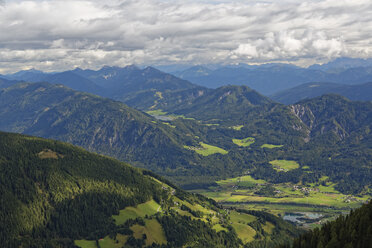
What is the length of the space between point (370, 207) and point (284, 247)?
154 ft

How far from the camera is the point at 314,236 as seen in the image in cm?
16288

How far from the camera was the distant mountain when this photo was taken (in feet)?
473

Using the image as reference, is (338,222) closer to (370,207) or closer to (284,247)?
(370,207)

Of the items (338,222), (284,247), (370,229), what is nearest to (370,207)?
(338,222)

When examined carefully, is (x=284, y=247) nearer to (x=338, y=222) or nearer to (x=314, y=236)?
(x=314, y=236)

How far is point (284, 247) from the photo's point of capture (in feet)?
531

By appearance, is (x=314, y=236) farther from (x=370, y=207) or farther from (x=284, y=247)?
(x=370, y=207)

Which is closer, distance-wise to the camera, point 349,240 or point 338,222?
point 349,240

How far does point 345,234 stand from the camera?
15362cm

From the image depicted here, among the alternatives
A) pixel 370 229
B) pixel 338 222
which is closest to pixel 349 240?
pixel 370 229

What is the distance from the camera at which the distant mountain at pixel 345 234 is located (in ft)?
473

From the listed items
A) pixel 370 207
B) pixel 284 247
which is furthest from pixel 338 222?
pixel 284 247

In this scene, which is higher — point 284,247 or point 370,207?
point 370,207

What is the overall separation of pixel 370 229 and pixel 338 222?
25.7 metres
